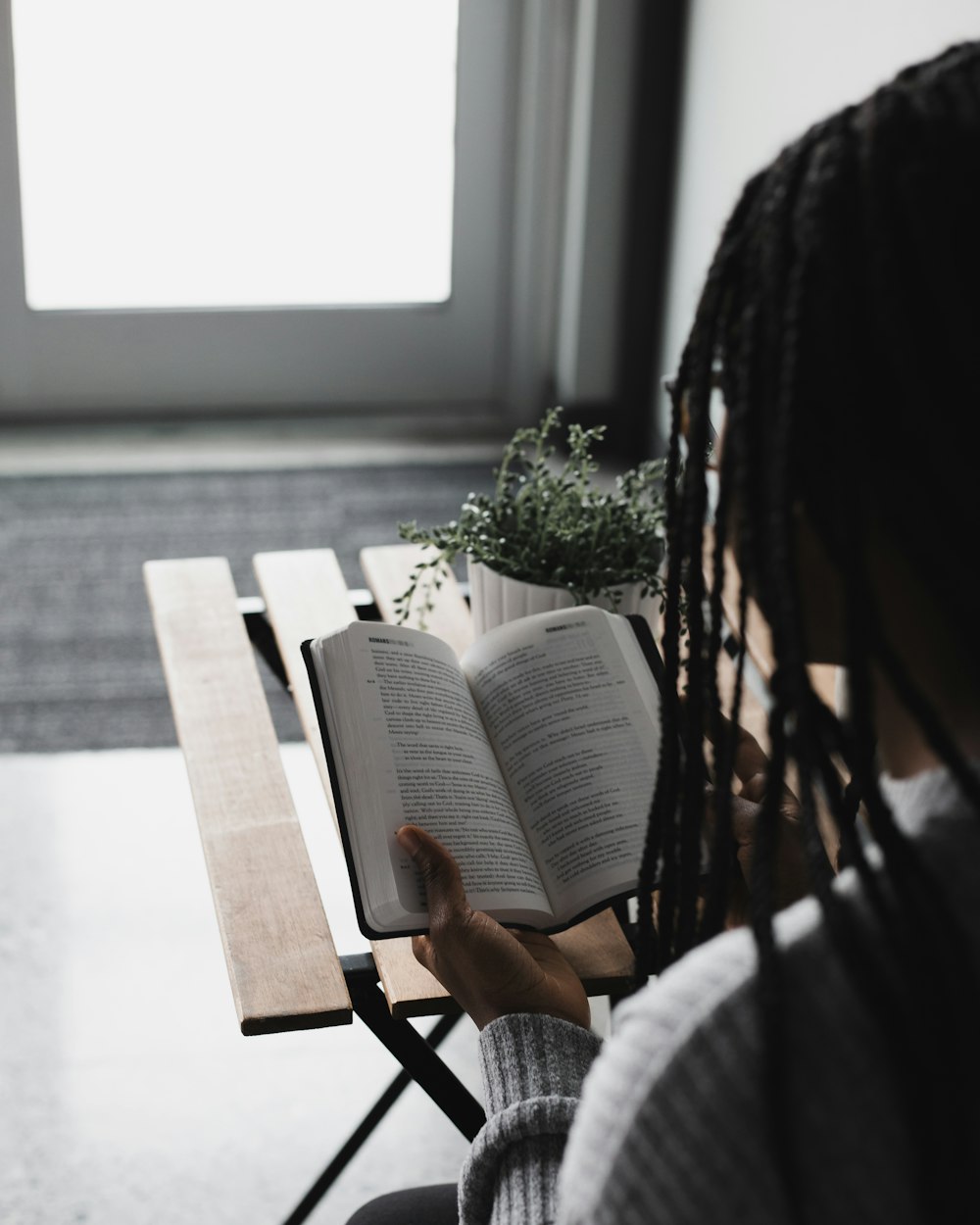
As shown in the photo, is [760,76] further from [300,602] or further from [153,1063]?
[153,1063]

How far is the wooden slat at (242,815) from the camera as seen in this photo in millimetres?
937

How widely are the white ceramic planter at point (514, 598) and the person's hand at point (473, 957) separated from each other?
1.08 feet

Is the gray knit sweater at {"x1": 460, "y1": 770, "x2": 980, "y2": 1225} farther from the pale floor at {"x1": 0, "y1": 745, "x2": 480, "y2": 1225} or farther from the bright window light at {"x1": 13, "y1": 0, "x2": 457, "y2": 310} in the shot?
the bright window light at {"x1": 13, "y1": 0, "x2": 457, "y2": 310}

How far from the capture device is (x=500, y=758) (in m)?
1.03

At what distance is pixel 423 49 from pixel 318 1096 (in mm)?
2182

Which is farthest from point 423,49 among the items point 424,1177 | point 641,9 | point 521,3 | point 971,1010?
point 971,1010

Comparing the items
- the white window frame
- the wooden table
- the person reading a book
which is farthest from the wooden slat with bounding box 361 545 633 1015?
the white window frame

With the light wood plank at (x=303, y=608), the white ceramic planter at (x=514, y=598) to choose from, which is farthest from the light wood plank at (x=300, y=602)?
the white ceramic planter at (x=514, y=598)

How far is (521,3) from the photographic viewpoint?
2887 mm

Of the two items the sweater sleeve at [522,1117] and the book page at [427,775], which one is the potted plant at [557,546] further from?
the sweater sleeve at [522,1117]

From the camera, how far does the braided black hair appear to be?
0.44m

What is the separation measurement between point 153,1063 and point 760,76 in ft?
5.84

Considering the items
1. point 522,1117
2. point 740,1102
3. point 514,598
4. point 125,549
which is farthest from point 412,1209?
point 125,549

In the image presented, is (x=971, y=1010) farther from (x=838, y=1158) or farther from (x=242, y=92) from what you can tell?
(x=242, y=92)
